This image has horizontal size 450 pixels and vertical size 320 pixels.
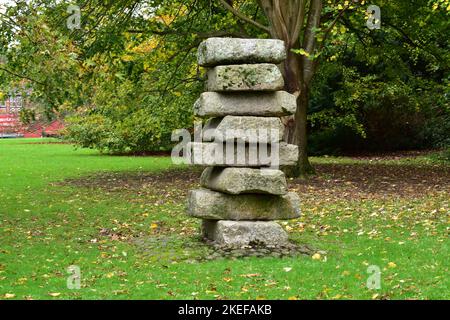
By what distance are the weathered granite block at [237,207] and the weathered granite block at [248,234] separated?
114mm

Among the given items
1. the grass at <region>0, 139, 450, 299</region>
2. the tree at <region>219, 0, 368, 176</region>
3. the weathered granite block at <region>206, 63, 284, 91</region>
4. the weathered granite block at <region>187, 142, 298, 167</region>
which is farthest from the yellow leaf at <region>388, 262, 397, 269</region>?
the tree at <region>219, 0, 368, 176</region>

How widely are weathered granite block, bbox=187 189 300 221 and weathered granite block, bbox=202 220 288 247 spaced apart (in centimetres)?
11

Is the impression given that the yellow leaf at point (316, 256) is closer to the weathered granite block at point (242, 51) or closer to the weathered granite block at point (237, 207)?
the weathered granite block at point (237, 207)

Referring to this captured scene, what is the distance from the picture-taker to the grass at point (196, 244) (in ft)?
27.8

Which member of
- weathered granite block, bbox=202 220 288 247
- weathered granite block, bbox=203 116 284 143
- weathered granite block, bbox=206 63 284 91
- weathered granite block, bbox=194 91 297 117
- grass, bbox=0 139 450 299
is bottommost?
grass, bbox=0 139 450 299

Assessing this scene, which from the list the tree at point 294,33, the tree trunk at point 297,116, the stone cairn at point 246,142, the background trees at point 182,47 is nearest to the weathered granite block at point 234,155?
the stone cairn at point 246,142

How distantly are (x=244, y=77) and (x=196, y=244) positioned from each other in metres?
2.90

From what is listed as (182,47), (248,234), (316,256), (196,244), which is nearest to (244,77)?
(248,234)

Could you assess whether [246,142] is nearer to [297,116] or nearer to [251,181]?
[251,181]

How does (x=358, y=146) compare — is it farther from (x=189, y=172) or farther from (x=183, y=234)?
(x=183, y=234)

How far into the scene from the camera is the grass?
847 cm

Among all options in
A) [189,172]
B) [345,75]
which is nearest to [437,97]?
[345,75]

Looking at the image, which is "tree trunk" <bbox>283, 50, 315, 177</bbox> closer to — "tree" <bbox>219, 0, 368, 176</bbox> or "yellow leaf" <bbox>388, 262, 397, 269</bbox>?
"tree" <bbox>219, 0, 368, 176</bbox>

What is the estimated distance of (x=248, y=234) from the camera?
10.9 metres
